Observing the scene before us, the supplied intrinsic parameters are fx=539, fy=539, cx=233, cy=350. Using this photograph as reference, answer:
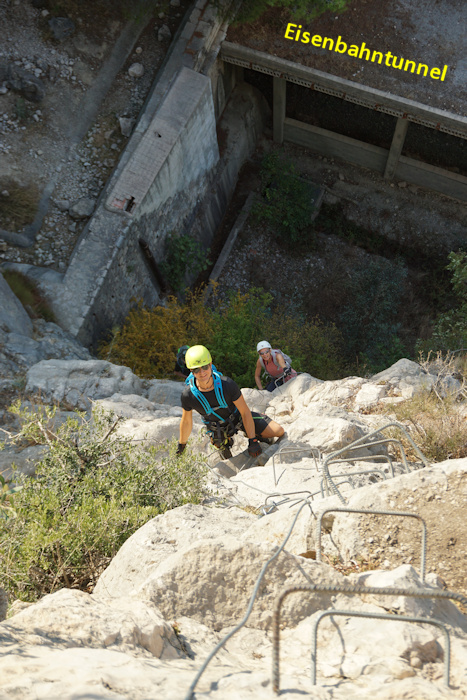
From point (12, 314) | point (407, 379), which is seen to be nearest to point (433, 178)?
point (407, 379)

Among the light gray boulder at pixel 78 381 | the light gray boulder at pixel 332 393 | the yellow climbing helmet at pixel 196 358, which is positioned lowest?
the light gray boulder at pixel 78 381

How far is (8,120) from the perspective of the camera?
1014 cm

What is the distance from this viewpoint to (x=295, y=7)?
1036 cm

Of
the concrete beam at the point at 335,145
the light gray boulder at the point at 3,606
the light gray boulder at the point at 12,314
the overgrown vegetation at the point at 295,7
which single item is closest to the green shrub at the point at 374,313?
the concrete beam at the point at 335,145

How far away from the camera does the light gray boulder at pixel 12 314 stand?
26.2 feet

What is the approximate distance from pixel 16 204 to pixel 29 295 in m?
2.04

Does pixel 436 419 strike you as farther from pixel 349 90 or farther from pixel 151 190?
pixel 349 90

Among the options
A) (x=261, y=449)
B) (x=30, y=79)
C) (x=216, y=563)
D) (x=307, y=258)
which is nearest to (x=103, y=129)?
(x=30, y=79)

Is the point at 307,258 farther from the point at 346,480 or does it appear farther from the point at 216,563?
the point at 216,563

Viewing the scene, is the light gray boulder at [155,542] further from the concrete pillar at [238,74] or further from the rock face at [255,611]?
the concrete pillar at [238,74]

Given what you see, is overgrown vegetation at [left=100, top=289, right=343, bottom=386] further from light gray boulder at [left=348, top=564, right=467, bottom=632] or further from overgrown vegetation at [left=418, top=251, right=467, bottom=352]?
light gray boulder at [left=348, top=564, right=467, bottom=632]

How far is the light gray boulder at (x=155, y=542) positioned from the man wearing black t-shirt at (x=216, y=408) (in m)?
1.42

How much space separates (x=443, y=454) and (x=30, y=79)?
32.3 ft

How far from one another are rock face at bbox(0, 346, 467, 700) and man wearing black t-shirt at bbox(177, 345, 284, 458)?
928 millimetres
